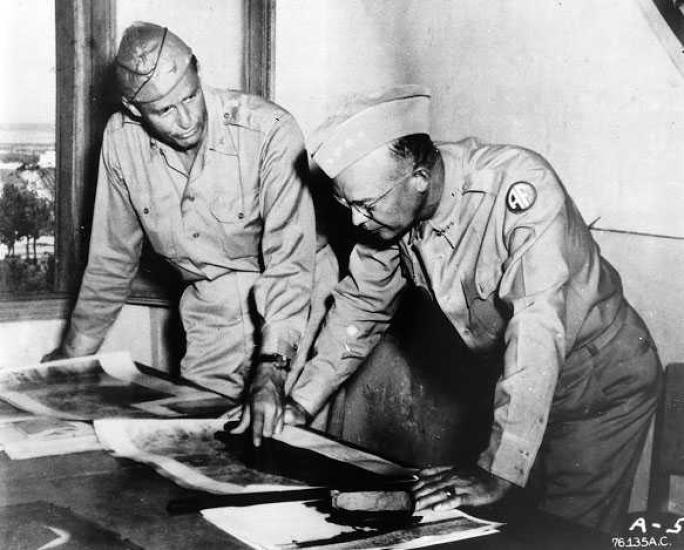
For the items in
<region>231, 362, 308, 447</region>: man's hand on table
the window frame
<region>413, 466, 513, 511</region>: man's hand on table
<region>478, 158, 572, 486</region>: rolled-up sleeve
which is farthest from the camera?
the window frame

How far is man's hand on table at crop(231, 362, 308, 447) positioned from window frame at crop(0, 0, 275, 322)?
1710 mm

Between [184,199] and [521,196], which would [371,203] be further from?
[184,199]

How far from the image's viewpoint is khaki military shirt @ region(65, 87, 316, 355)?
7.55 ft

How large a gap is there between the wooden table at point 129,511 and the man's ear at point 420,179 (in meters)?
0.80

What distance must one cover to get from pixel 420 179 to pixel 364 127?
182 mm

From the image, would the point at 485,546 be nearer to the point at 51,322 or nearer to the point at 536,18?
the point at 536,18

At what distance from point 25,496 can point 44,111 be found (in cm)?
237

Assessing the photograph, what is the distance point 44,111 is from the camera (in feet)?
10.4

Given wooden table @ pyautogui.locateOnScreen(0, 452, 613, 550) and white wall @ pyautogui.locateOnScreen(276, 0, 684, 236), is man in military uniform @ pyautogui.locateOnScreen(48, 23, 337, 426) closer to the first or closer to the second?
white wall @ pyautogui.locateOnScreen(276, 0, 684, 236)

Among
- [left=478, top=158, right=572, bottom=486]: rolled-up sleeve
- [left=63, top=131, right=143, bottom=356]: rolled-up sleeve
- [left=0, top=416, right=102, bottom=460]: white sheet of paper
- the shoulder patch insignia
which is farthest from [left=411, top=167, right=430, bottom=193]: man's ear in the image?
[left=63, top=131, right=143, bottom=356]: rolled-up sleeve

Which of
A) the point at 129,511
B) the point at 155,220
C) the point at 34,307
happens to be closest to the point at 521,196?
the point at 129,511

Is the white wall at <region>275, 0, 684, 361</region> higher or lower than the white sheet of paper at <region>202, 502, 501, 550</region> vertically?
higher

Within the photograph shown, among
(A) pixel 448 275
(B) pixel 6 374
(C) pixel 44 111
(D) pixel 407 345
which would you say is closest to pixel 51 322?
(C) pixel 44 111

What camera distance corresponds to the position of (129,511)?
44.5 inches
